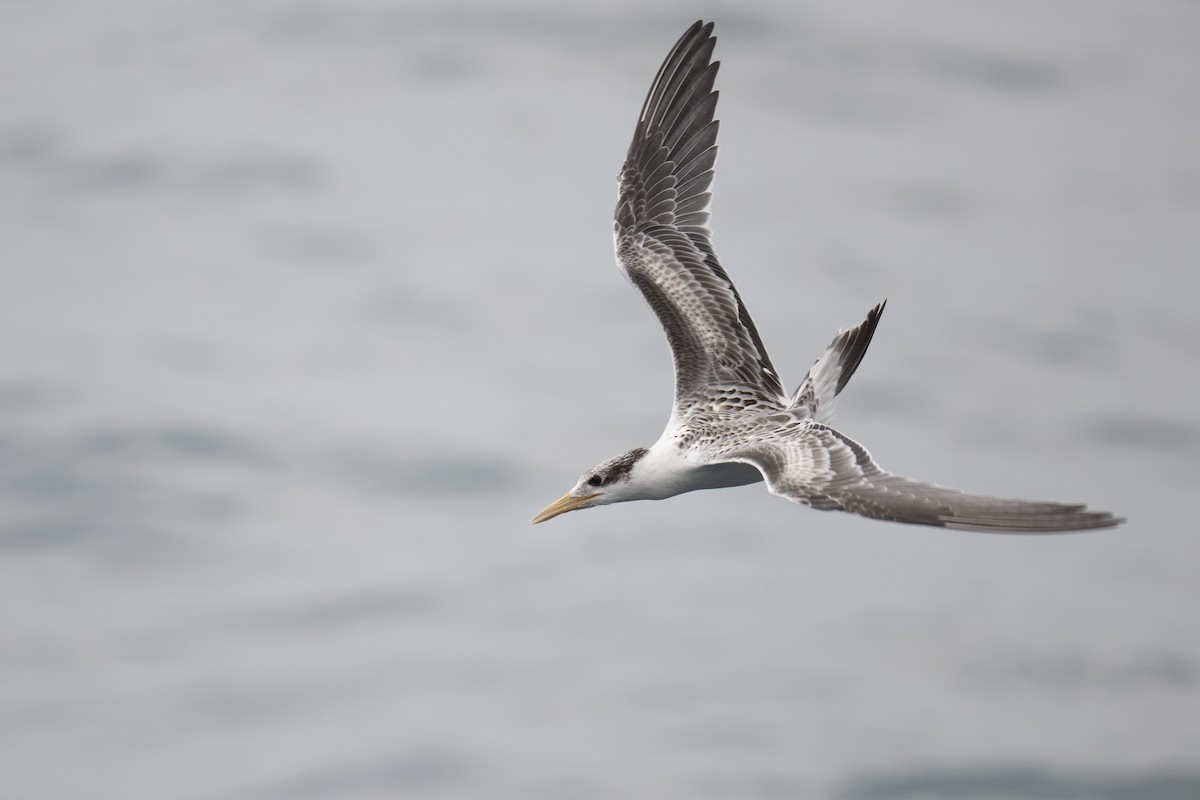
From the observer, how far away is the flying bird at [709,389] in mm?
10172

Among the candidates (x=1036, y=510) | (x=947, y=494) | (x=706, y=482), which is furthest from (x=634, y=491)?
(x=1036, y=510)

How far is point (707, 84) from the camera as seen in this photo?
1537 centimetres

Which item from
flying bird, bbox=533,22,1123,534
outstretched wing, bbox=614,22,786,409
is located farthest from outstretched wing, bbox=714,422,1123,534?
outstretched wing, bbox=614,22,786,409

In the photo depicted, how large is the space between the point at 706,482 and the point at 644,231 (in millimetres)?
3549

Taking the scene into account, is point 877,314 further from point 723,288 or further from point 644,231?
point 644,231

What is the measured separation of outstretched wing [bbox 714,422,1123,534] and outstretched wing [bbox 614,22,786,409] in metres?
2.19

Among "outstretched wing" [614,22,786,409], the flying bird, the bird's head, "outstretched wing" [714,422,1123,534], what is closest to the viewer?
"outstretched wing" [714,422,1123,534]

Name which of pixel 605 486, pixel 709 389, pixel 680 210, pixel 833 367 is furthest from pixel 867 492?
pixel 680 210

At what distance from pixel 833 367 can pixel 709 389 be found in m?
1.26

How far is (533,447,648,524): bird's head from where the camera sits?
1309 cm

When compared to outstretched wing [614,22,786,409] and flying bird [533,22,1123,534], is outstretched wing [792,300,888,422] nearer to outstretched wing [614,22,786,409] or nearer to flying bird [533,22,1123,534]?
flying bird [533,22,1123,534]

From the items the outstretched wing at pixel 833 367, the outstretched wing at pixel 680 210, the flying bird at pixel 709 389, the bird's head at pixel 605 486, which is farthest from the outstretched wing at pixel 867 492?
the outstretched wing at pixel 680 210

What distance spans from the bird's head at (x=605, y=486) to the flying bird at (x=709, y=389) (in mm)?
15

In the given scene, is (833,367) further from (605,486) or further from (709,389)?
(605,486)
